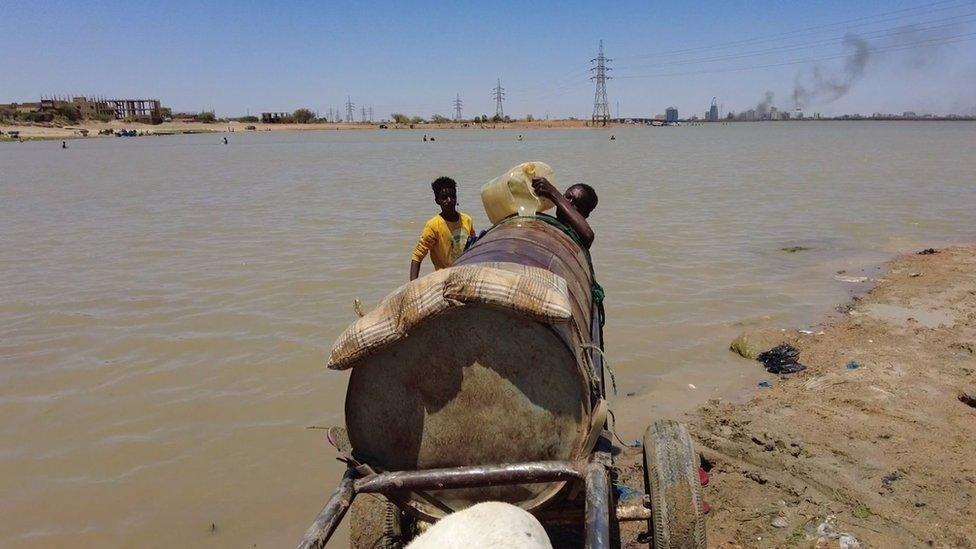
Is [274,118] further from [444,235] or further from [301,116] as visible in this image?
[444,235]

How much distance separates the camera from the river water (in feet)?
13.8

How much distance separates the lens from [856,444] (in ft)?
13.1

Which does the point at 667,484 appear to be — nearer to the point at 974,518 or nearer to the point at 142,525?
the point at 974,518

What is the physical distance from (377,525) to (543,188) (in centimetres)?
215

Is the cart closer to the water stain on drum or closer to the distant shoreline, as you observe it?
the water stain on drum

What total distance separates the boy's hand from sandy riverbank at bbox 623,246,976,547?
1753mm

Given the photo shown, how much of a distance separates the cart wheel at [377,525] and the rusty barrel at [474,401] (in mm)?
347

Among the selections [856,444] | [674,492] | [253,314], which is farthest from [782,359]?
[253,314]

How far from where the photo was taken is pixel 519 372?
2285 millimetres

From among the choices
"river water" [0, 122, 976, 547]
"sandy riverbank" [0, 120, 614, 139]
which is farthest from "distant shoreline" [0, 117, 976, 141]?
"river water" [0, 122, 976, 547]

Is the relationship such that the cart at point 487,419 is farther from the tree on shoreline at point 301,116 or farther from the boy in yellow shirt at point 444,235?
the tree on shoreline at point 301,116

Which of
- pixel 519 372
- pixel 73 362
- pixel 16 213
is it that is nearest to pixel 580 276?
pixel 519 372

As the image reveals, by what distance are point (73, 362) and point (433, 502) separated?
5068mm

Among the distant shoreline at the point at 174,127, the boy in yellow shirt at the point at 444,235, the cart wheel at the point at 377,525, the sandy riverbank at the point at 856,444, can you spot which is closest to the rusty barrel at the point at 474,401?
the cart wheel at the point at 377,525
